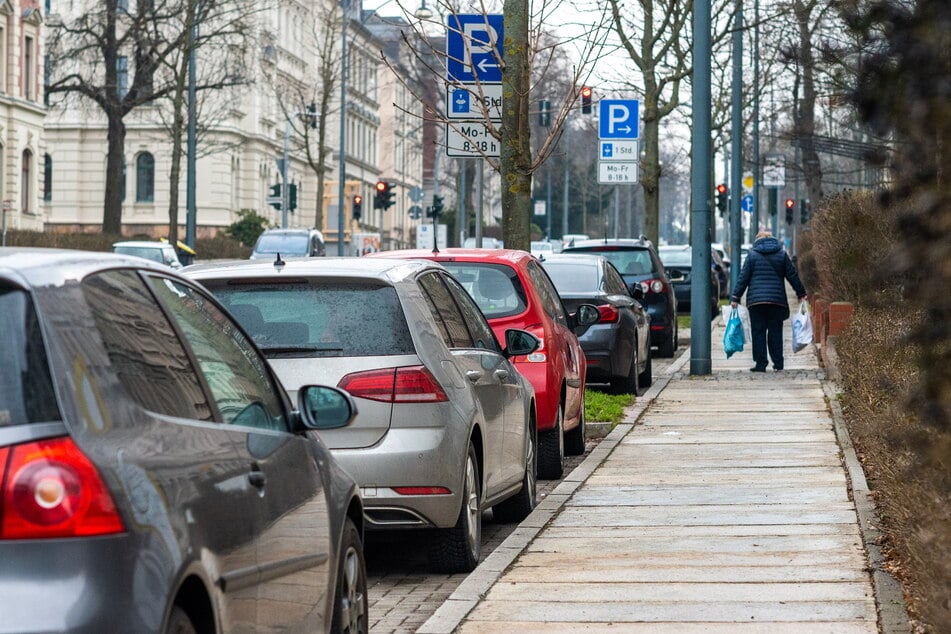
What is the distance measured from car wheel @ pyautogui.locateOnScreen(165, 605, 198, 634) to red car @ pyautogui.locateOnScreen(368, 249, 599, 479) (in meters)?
7.61

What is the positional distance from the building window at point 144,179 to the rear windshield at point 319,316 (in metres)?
71.3

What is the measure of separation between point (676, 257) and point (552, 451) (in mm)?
25173

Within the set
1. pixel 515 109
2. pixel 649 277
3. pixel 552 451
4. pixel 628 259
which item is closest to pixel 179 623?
pixel 552 451

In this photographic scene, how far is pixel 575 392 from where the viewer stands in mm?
12883

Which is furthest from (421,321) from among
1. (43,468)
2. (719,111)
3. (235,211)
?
(235,211)

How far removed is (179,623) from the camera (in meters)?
3.91

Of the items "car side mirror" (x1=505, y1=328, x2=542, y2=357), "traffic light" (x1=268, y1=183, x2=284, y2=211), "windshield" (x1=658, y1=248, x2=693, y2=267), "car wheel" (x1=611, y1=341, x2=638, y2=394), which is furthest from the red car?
"traffic light" (x1=268, y1=183, x2=284, y2=211)

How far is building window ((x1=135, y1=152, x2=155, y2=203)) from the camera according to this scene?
7819cm

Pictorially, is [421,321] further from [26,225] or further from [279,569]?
[26,225]

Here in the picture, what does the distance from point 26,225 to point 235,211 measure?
56.1ft

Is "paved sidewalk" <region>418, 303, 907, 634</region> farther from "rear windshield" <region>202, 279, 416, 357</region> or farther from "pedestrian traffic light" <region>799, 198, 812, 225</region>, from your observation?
"pedestrian traffic light" <region>799, 198, 812, 225</region>

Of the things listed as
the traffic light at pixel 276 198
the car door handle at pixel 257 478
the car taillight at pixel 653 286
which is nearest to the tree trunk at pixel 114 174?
the traffic light at pixel 276 198

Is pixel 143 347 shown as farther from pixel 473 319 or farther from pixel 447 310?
pixel 473 319

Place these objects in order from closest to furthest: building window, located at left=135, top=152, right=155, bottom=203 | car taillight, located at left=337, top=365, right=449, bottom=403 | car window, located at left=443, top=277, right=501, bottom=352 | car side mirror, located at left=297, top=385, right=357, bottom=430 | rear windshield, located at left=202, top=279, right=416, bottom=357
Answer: car side mirror, located at left=297, top=385, right=357, bottom=430, car taillight, located at left=337, top=365, right=449, bottom=403, rear windshield, located at left=202, top=279, right=416, bottom=357, car window, located at left=443, top=277, right=501, bottom=352, building window, located at left=135, top=152, right=155, bottom=203
